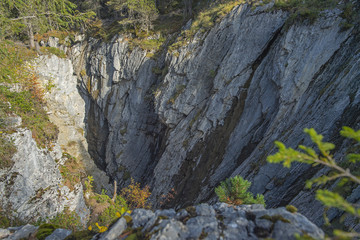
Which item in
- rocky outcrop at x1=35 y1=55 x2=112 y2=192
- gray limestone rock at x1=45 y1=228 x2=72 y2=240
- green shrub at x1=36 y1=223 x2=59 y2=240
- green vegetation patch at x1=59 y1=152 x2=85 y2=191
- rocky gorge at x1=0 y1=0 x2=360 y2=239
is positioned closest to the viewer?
gray limestone rock at x1=45 y1=228 x2=72 y2=240

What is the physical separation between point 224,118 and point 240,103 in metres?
1.62

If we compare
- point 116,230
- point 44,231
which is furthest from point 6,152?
point 116,230

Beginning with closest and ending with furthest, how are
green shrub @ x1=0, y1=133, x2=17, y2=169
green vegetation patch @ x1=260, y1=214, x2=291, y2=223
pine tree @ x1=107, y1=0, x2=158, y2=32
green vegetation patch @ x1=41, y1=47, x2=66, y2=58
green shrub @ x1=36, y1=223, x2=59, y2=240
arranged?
green vegetation patch @ x1=260, y1=214, x2=291, y2=223 → green shrub @ x1=36, y1=223, x2=59, y2=240 → green shrub @ x1=0, y1=133, x2=17, y2=169 → pine tree @ x1=107, y1=0, x2=158, y2=32 → green vegetation patch @ x1=41, y1=47, x2=66, y2=58

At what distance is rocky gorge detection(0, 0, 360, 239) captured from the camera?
7.87 m

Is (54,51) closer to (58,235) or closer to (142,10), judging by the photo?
(142,10)

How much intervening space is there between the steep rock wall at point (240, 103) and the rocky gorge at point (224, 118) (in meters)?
0.07

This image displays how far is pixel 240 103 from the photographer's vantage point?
567 inches

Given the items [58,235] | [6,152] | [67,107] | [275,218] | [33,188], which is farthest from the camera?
[67,107]

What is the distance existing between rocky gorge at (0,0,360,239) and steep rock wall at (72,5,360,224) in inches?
2.8

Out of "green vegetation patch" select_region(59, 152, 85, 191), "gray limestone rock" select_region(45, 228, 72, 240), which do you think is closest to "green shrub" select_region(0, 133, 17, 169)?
"green vegetation patch" select_region(59, 152, 85, 191)

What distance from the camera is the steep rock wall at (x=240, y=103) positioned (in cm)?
868

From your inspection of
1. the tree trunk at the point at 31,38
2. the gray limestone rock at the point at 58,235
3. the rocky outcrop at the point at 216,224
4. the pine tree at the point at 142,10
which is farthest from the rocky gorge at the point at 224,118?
the pine tree at the point at 142,10

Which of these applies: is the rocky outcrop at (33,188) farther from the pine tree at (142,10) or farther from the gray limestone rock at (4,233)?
the pine tree at (142,10)

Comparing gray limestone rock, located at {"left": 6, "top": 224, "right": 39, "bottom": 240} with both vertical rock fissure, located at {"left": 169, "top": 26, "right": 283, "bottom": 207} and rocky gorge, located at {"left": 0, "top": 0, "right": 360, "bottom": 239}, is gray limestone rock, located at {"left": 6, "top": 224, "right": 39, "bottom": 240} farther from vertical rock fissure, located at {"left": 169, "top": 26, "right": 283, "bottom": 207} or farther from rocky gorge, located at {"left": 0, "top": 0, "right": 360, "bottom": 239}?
vertical rock fissure, located at {"left": 169, "top": 26, "right": 283, "bottom": 207}
